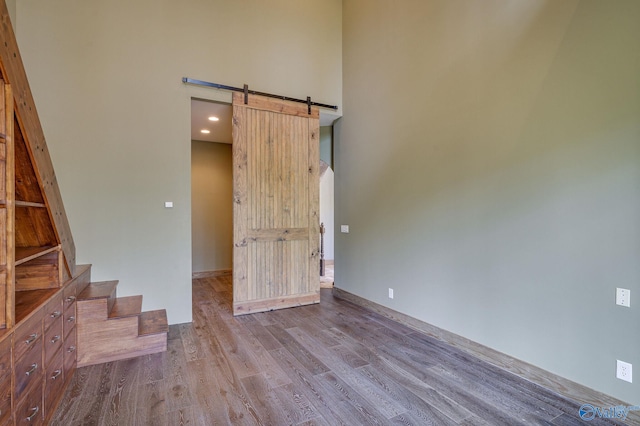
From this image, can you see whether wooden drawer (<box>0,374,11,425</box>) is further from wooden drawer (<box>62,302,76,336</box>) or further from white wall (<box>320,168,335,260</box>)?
white wall (<box>320,168,335,260</box>)

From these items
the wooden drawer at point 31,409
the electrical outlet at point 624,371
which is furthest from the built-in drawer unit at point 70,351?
the electrical outlet at point 624,371

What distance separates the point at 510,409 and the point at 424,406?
0.57 m

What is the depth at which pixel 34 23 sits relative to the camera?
2.94 meters

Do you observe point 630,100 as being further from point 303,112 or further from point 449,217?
point 303,112

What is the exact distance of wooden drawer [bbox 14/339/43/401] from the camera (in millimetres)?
1503

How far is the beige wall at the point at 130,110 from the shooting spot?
3020 millimetres

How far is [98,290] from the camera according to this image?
2.88m

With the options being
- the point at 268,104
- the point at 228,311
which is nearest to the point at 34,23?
the point at 268,104

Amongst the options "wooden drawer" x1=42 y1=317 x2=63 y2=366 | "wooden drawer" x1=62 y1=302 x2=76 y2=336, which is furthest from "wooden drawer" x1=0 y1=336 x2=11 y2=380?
"wooden drawer" x1=62 y1=302 x2=76 y2=336

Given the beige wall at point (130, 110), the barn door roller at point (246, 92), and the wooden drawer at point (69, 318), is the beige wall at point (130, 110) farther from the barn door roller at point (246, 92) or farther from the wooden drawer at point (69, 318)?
the wooden drawer at point (69, 318)

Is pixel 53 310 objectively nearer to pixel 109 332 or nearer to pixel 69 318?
pixel 69 318

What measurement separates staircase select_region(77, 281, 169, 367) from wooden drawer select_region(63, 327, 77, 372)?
3.5 inches

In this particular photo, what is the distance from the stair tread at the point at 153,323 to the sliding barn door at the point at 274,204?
→ 888 mm

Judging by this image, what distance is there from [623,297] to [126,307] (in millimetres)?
4051
